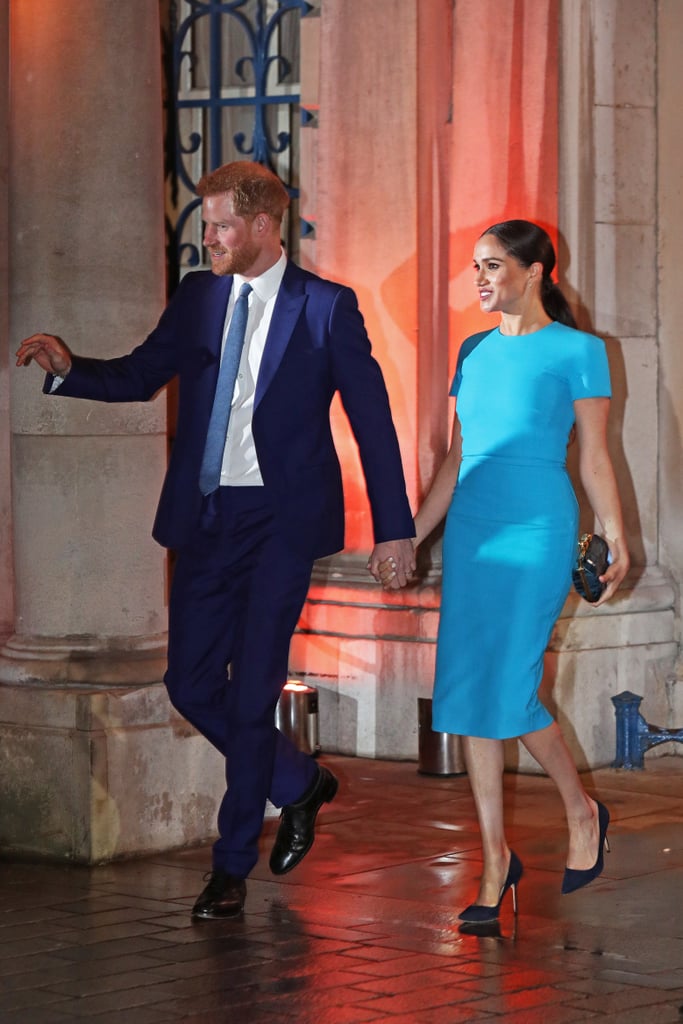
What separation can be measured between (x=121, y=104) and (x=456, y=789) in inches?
122

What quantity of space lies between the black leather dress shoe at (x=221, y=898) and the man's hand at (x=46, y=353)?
1.59 m

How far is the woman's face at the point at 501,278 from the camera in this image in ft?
19.9

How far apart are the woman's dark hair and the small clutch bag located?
2.24 ft

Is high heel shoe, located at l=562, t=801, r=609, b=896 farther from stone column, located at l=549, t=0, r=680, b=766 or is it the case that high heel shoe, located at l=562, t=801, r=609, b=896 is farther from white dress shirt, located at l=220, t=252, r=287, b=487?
stone column, located at l=549, t=0, r=680, b=766

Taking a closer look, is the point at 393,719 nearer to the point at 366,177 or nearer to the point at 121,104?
the point at 366,177

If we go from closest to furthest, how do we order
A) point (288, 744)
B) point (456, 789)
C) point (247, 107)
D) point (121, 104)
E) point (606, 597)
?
1. point (606, 597)
2. point (288, 744)
3. point (121, 104)
4. point (456, 789)
5. point (247, 107)

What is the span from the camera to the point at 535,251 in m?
6.13

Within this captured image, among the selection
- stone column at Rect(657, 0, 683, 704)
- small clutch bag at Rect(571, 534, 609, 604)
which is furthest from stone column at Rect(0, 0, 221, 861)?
stone column at Rect(657, 0, 683, 704)

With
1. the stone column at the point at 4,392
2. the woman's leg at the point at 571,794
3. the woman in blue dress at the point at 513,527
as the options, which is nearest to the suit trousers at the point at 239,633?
the woman in blue dress at the point at 513,527

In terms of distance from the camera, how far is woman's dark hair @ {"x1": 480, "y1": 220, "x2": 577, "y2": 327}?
240 inches

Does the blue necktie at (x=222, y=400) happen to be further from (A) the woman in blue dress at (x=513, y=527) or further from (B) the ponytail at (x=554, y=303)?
(B) the ponytail at (x=554, y=303)

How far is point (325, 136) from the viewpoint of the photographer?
9.52 meters

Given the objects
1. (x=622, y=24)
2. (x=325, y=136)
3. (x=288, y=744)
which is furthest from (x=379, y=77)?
(x=288, y=744)

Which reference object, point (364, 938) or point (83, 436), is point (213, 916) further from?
point (83, 436)
